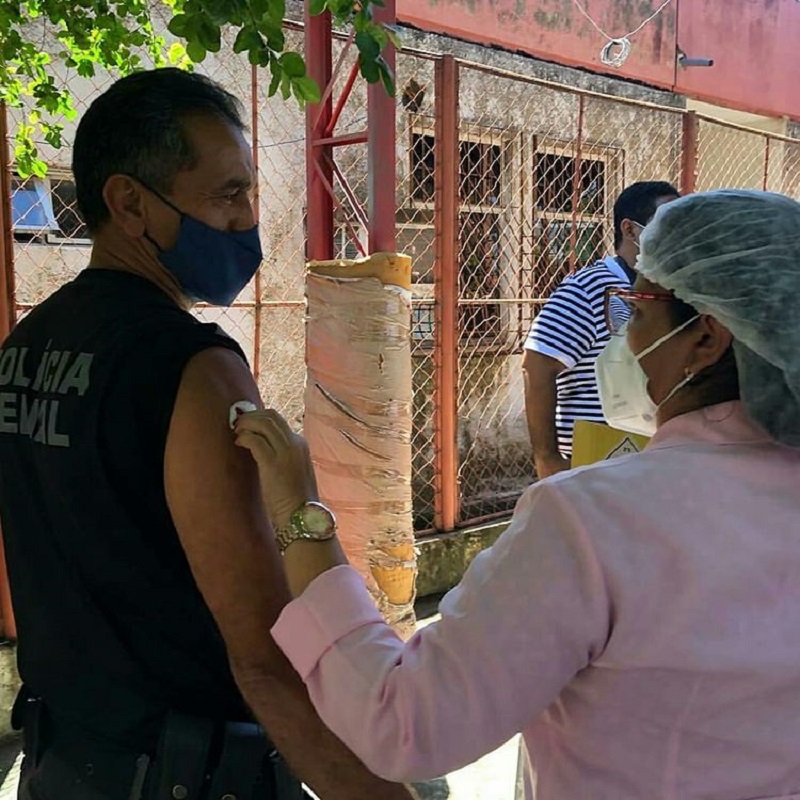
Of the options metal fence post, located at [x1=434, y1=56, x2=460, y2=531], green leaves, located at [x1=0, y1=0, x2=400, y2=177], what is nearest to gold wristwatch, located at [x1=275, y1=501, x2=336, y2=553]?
green leaves, located at [x1=0, y1=0, x2=400, y2=177]

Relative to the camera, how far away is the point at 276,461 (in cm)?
107

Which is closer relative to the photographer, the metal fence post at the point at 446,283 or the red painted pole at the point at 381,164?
the red painted pole at the point at 381,164

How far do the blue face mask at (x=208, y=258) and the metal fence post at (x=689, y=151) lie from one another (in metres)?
4.48

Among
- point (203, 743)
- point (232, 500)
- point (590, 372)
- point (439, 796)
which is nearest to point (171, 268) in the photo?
point (232, 500)

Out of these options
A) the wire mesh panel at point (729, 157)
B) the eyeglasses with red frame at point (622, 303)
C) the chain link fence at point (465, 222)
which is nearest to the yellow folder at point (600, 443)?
the eyeglasses with red frame at point (622, 303)

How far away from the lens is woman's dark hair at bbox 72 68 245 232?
1229 millimetres

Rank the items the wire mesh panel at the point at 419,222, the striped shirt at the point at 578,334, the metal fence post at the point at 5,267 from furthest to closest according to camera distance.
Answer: the wire mesh panel at the point at 419,222 < the metal fence post at the point at 5,267 < the striped shirt at the point at 578,334

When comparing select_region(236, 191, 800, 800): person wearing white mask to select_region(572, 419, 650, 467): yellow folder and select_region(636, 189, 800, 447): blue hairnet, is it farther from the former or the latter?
select_region(572, 419, 650, 467): yellow folder

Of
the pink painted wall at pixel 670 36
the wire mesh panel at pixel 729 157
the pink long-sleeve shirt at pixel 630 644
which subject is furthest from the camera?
the wire mesh panel at pixel 729 157

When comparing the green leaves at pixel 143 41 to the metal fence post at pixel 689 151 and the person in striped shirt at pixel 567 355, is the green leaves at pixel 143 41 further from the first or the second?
the metal fence post at pixel 689 151

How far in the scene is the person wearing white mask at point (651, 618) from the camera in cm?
88

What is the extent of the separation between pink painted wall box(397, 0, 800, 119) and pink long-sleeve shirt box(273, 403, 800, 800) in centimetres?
481

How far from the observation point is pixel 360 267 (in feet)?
10.3

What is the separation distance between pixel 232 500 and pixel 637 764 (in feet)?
1.79
